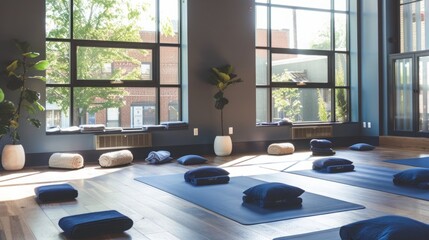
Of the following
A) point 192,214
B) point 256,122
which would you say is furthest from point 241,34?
point 192,214

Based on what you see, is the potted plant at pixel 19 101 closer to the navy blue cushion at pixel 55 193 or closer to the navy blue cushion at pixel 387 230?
the navy blue cushion at pixel 55 193

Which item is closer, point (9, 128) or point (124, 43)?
point (9, 128)

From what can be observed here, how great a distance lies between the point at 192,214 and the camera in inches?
151

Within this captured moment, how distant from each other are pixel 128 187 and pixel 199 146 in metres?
3.26

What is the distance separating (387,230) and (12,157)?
17.8 ft

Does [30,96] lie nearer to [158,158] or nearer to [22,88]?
[22,88]

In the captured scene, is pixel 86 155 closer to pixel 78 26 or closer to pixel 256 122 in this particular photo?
pixel 78 26

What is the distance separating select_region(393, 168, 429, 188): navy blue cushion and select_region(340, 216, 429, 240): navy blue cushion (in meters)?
2.33

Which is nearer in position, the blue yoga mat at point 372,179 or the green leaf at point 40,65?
the blue yoga mat at point 372,179

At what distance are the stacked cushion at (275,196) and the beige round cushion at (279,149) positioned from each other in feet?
13.4

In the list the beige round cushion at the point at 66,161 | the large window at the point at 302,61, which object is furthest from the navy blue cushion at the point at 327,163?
the beige round cushion at the point at 66,161

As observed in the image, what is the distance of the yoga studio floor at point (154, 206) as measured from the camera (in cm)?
328

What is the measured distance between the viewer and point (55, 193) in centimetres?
438

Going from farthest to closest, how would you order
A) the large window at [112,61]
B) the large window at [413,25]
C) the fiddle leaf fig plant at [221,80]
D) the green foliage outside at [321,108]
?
the green foliage outside at [321,108] < the large window at [413,25] < the fiddle leaf fig plant at [221,80] < the large window at [112,61]
